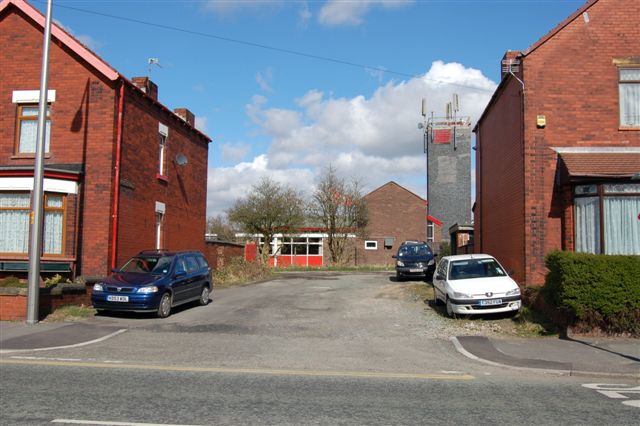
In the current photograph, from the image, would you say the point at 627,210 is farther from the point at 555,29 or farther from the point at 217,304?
the point at 217,304

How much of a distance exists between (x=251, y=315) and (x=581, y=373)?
8.50 meters

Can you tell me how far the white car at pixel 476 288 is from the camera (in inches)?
501

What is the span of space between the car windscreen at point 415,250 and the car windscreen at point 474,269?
10.6 m

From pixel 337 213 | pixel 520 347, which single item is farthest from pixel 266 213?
pixel 520 347

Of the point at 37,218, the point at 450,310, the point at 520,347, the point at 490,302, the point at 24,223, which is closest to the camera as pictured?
the point at 520,347

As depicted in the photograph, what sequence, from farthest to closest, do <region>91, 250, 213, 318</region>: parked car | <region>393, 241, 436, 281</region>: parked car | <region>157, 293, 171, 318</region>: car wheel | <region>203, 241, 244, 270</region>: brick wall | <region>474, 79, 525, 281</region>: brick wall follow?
<region>203, 241, 244, 270</region>: brick wall, <region>393, 241, 436, 281</region>: parked car, <region>474, 79, 525, 281</region>: brick wall, <region>157, 293, 171, 318</region>: car wheel, <region>91, 250, 213, 318</region>: parked car

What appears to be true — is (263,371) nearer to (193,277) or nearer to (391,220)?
(193,277)

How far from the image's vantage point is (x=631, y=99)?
583 inches

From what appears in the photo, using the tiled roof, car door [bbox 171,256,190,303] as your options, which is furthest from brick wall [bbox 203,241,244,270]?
the tiled roof

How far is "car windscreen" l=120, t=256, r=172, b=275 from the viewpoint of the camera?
559 inches

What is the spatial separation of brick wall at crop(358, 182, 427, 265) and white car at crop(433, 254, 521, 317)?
114 ft

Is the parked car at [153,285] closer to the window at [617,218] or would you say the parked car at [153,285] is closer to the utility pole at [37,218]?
the utility pole at [37,218]

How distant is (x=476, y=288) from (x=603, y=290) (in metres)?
3.05

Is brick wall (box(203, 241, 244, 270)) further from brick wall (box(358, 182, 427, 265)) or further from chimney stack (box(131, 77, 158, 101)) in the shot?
brick wall (box(358, 182, 427, 265))
